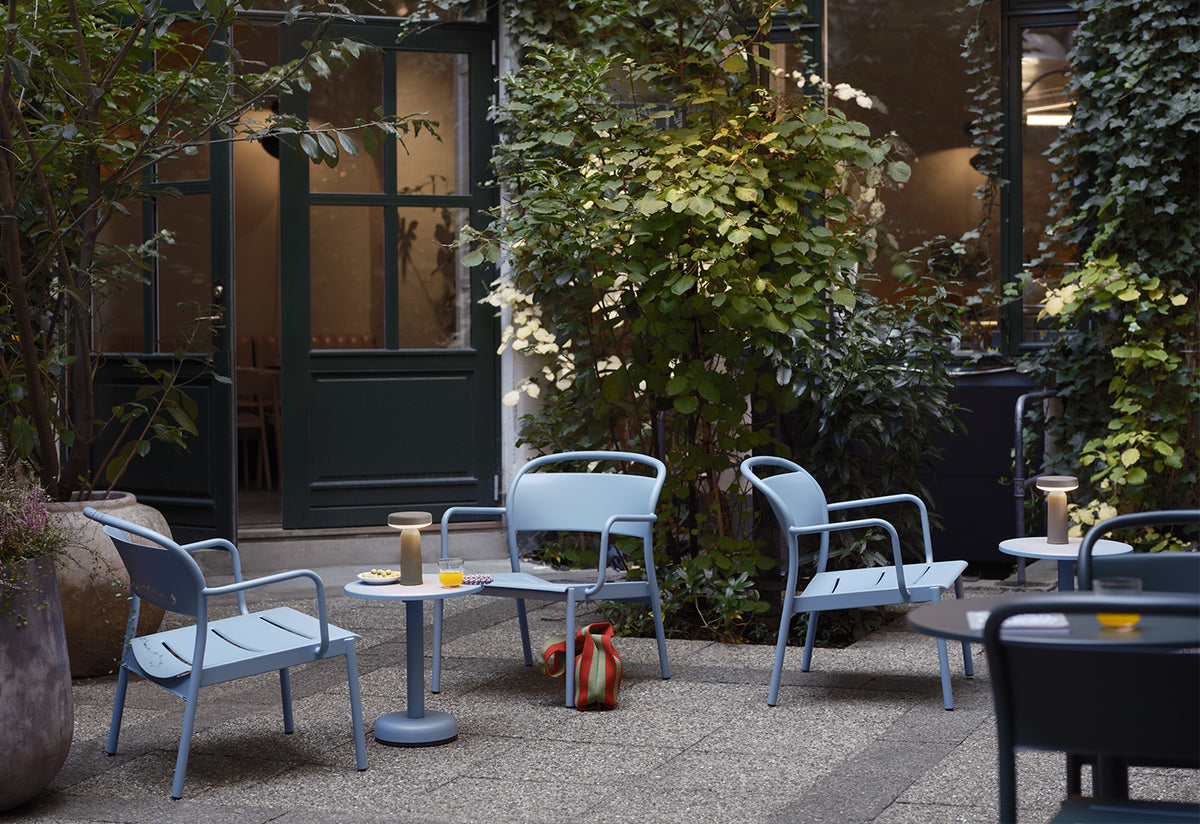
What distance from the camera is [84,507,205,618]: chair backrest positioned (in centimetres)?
322

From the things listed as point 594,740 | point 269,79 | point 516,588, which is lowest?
point 594,740

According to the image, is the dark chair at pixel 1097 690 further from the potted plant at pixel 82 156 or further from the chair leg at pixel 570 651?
the potted plant at pixel 82 156

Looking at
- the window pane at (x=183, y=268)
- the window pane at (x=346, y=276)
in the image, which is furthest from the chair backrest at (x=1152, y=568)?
the window pane at (x=183, y=268)

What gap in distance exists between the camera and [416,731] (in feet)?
12.1

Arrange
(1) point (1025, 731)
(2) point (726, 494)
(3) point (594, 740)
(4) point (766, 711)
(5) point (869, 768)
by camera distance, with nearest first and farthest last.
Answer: (1) point (1025, 731), (5) point (869, 768), (3) point (594, 740), (4) point (766, 711), (2) point (726, 494)

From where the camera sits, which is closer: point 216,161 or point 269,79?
point 269,79

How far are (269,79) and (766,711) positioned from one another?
2650mm

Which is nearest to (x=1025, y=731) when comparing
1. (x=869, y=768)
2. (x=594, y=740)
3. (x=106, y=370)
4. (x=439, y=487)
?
(x=869, y=768)

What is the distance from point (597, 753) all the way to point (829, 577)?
115 centimetres

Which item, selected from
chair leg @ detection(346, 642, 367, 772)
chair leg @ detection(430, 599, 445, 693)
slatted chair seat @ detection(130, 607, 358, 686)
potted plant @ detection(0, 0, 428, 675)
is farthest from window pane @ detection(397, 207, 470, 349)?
chair leg @ detection(346, 642, 367, 772)

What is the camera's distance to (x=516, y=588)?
13.5 feet

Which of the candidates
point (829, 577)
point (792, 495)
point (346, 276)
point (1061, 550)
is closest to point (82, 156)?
point (346, 276)

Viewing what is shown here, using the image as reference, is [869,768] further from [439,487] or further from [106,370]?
[106,370]

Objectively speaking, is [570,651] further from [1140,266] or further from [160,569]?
[1140,266]
